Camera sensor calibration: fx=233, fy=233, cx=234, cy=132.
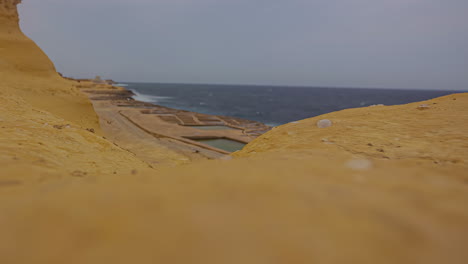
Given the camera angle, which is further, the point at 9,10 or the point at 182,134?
the point at 182,134

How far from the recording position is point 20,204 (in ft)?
6.15

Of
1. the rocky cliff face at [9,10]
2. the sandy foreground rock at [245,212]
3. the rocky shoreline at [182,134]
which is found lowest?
the rocky shoreline at [182,134]

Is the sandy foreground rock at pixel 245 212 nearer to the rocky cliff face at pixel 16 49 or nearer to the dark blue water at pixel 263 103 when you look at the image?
the rocky cliff face at pixel 16 49

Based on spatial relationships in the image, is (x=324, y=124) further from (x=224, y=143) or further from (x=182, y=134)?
(x=182, y=134)

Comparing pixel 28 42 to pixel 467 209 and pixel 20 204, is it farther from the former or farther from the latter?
pixel 467 209

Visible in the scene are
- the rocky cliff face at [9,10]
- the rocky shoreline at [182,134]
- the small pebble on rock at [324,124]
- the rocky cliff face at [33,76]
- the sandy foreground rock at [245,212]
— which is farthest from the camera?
the rocky shoreline at [182,134]

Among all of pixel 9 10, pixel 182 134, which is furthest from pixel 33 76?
pixel 182 134

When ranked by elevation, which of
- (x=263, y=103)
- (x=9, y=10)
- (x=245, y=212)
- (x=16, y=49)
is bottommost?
(x=245, y=212)

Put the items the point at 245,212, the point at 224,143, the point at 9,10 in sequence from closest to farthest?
the point at 245,212, the point at 9,10, the point at 224,143

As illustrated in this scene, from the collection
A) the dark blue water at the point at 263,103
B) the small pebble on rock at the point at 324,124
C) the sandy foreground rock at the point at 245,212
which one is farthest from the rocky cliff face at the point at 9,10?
the dark blue water at the point at 263,103

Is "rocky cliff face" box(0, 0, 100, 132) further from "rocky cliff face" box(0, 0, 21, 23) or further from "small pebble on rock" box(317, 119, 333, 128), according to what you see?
"small pebble on rock" box(317, 119, 333, 128)

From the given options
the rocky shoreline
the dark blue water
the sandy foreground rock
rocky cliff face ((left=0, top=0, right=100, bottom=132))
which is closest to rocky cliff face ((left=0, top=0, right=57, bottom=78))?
rocky cliff face ((left=0, top=0, right=100, bottom=132))

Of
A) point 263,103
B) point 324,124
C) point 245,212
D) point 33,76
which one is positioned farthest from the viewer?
point 263,103

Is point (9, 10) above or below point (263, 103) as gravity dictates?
above
